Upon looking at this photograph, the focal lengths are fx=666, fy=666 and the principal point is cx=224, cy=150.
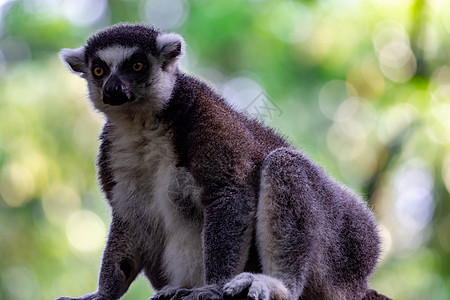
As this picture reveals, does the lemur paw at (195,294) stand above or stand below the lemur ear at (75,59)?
below

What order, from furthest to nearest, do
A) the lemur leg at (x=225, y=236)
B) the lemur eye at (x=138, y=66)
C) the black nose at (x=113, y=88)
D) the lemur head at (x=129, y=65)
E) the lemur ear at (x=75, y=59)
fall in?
the lemur ear at (x=75, y=59), the lemur eye at (x=138, y=66), the lemur head at (x=129, y=65), the black nose at (x=113, y=88), the lemur leg at (x=225, y=236)

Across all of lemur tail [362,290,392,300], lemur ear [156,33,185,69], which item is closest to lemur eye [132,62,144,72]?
lemur ear [156,33,185,69]

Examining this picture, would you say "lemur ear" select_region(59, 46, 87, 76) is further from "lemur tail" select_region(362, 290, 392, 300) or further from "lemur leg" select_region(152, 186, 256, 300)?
"lemur tail" select_region(362, 290, 392, 300)

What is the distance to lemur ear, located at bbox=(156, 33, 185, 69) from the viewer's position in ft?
13.8

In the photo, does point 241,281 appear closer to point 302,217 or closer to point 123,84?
point 302,217

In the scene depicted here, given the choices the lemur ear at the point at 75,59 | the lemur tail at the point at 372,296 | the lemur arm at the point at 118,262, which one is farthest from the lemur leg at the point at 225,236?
the lemur ear at the point at 75,59

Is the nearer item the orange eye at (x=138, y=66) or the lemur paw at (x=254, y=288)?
the lemur paw at (x=254, y=288)

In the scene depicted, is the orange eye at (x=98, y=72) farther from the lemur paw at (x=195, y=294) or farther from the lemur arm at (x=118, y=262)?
the lemur paw at (x=195, y=294)

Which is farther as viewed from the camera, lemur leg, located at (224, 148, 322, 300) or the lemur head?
the lemur head

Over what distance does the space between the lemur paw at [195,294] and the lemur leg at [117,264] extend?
39 centimetres

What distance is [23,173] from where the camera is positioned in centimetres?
779

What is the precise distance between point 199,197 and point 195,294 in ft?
1.90

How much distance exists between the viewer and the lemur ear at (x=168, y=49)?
13.8 ft

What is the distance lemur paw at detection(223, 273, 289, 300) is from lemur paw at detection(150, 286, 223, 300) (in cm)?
7
